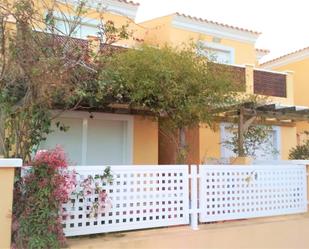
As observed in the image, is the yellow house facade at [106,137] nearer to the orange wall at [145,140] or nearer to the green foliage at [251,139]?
the orange wall at [145,140]

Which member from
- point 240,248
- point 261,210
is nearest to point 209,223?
point 240,248

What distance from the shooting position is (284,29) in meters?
26.2

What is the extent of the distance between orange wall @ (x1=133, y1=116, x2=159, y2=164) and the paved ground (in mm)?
5084

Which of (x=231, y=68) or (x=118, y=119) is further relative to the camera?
(x=231, y=68)

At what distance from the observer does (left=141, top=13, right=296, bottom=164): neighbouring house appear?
1594 centimetres

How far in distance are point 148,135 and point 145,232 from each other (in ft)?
20.0

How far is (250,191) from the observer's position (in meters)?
9.71

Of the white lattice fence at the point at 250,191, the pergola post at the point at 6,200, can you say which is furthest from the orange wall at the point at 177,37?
the pergola post at the point at 6,200

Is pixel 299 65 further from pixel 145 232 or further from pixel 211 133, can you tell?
pixel 145 232

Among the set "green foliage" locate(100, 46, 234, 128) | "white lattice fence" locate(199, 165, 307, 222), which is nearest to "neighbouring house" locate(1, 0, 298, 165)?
"green foliage" locate(100, 46, 234, 128)

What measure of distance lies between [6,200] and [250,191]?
577 centimetres

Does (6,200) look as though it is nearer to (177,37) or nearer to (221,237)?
(221,237)

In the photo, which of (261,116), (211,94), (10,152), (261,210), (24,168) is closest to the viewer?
(24,168)

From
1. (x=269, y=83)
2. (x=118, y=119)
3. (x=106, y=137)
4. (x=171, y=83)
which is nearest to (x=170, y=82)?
(x=171, y=83)
